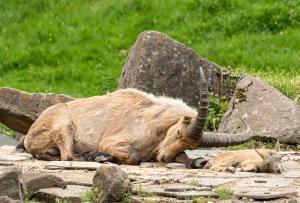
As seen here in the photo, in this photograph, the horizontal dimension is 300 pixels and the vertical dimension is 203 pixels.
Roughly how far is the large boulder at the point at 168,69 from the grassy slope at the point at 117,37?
4.83m

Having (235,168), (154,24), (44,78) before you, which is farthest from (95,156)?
(154,24)

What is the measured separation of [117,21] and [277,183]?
14.5 meters

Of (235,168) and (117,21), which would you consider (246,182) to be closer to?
(235,168)

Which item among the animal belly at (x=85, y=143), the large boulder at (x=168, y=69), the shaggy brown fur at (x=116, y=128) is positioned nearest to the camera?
the shaggy brown fur at (x=116, y=128)

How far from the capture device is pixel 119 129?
10875mm

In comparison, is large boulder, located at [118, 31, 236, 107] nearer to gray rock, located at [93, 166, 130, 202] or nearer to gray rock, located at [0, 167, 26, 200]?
gray rock, located at [93, 166, 130, 202]

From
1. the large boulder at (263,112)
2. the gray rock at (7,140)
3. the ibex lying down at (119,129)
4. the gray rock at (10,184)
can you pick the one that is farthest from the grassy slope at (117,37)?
the gray rock at (10,184)

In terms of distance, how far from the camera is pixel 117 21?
22328mm

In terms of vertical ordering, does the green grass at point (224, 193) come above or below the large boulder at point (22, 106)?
above

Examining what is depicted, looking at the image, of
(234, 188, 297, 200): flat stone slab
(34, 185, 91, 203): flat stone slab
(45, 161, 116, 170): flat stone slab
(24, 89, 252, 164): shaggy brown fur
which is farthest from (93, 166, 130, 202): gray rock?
(24, 89, 252, 164): shaggy brown fur

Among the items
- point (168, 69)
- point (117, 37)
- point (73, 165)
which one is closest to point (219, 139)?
point (73, 165)

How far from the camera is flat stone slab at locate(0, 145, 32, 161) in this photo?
1058 cm

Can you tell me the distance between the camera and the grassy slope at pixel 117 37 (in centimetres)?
1984

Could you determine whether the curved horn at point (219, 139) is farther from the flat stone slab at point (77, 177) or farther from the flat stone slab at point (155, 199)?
the flat stone slab at point (155, 199)
